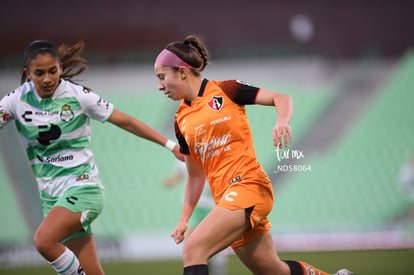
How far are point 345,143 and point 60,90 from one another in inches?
419

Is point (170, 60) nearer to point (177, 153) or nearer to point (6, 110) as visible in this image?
point (177, 153)

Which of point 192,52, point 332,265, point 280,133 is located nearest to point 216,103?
point 192,52

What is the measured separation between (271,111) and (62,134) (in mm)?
9434

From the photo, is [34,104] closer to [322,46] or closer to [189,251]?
[189,251]

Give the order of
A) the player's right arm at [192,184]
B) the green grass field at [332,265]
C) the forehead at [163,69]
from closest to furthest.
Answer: the forehead at [163,69] → the player's right arm at [192,184] → the green grass field at [332,265]

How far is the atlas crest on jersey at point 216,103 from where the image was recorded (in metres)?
4.16

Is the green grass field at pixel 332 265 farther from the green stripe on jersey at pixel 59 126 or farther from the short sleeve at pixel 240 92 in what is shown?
the green stripe on jersey at pixel 59 126

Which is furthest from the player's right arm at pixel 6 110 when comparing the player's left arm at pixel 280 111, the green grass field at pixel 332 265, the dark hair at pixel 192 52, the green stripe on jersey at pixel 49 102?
the green grass field at pixel 332 265

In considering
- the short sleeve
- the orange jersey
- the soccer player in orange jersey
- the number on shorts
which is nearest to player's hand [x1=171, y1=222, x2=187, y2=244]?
the soccer player in orange jersey

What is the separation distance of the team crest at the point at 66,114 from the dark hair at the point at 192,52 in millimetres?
957

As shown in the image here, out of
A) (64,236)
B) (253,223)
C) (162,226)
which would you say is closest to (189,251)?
(253,223)

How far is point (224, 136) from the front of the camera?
4109mm

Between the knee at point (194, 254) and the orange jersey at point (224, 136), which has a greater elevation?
the orange jersey at point (224, 136)

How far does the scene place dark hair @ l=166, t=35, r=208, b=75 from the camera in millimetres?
4273
